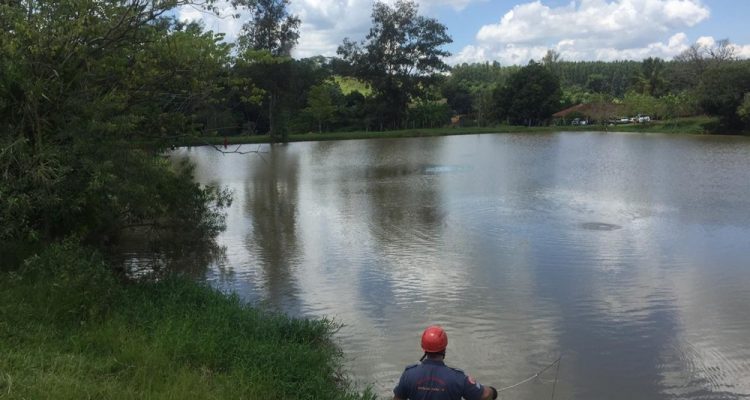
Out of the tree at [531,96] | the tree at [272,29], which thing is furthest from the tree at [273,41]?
the tree at [531,96]

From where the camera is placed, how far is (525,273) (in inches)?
419

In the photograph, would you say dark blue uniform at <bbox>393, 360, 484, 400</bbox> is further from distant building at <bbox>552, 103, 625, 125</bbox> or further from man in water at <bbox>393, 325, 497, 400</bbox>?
distant building at <bbox>552, 103, 625, 125</bbox>

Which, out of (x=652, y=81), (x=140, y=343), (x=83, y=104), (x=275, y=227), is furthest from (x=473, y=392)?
(x=652, y=81)

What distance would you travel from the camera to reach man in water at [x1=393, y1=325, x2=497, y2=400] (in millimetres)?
3953

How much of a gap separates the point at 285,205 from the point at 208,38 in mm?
8713

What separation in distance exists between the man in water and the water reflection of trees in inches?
211

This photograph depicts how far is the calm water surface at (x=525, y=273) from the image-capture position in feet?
23.0

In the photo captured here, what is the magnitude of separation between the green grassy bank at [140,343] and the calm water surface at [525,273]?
3.43ft

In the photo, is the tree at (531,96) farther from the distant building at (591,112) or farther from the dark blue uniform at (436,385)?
the dark blue uniform at (436,385)

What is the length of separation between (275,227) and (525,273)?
716 centimetres

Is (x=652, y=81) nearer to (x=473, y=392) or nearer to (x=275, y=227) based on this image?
(x=275, y=227)

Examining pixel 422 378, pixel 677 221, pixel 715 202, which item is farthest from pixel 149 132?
pixel 715 202

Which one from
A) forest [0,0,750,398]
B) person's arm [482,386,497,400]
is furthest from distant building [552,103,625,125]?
person's arm [482,386,497,400]

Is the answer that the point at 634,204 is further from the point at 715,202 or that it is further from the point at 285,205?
the point at 285,205
